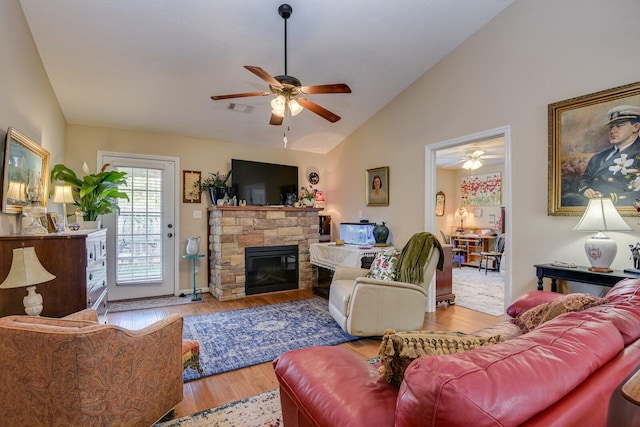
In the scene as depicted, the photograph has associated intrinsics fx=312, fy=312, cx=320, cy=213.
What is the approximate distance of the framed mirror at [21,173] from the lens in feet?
6.98

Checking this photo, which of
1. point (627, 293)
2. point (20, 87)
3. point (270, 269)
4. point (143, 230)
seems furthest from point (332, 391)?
point (143, 230)

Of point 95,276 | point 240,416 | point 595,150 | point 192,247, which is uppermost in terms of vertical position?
point 595,150

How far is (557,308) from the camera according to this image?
159 cm

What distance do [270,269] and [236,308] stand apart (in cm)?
100

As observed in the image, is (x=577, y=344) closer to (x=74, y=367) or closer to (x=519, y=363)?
(x=519, y=363)

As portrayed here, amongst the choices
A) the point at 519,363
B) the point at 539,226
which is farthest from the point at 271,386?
the point at 539,226

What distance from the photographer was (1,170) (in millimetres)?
2111

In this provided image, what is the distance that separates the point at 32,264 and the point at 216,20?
233 centimetres

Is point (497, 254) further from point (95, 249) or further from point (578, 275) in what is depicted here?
point (95, 249)

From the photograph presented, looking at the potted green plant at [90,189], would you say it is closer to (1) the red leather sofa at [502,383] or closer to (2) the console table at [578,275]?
(1) the red leather sofa at [502,383]

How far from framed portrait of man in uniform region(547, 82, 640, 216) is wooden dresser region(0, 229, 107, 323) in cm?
394

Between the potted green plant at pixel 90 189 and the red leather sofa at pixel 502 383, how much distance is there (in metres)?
3.16

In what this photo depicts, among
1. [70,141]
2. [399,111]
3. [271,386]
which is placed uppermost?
[399,111]

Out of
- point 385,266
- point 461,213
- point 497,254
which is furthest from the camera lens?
point 461,213
